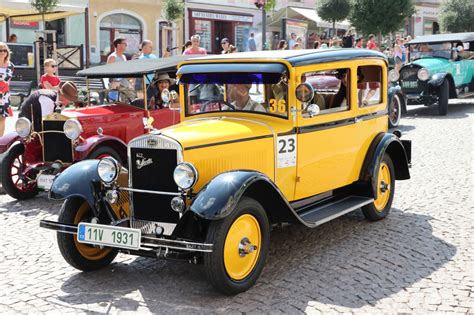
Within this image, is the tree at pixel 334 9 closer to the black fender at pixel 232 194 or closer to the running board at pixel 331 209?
the running board at pixel 331 209

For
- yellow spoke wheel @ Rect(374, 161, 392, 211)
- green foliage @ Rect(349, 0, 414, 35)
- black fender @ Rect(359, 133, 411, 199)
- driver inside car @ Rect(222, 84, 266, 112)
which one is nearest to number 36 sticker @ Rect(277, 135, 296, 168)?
A: driver inside car @ Rect(222, 84, 266, 112)

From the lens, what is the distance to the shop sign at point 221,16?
31625mm

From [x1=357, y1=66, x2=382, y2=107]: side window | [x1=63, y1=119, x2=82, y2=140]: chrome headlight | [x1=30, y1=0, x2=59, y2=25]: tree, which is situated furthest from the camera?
[x1=30, y1=0, x2=59, y2=25]: tree

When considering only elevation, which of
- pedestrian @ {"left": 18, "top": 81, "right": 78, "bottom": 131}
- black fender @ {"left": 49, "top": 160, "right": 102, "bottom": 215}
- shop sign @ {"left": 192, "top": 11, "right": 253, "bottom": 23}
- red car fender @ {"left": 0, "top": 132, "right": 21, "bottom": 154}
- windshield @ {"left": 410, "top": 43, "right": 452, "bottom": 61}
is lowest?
black fender @ {"left": 49, "top": 160, "right": 102, "bottom": 215}

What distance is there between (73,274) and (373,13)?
84.6 feet

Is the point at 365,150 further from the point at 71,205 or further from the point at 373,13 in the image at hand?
the point at 373,13

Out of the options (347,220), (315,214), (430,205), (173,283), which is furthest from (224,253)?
(430,205)

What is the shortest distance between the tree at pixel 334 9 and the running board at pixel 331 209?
26.5 m

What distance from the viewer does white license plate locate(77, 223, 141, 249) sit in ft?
13.8

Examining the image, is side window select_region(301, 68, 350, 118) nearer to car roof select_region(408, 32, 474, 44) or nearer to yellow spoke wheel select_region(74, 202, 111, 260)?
yellow spoke wheel select_region(74, 202, 111, 260)

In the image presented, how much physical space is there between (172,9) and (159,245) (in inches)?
949

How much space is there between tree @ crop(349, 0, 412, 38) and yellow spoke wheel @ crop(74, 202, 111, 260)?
83.7 feet

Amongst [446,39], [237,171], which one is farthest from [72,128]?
[446,39]

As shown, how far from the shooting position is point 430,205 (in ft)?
21.9
